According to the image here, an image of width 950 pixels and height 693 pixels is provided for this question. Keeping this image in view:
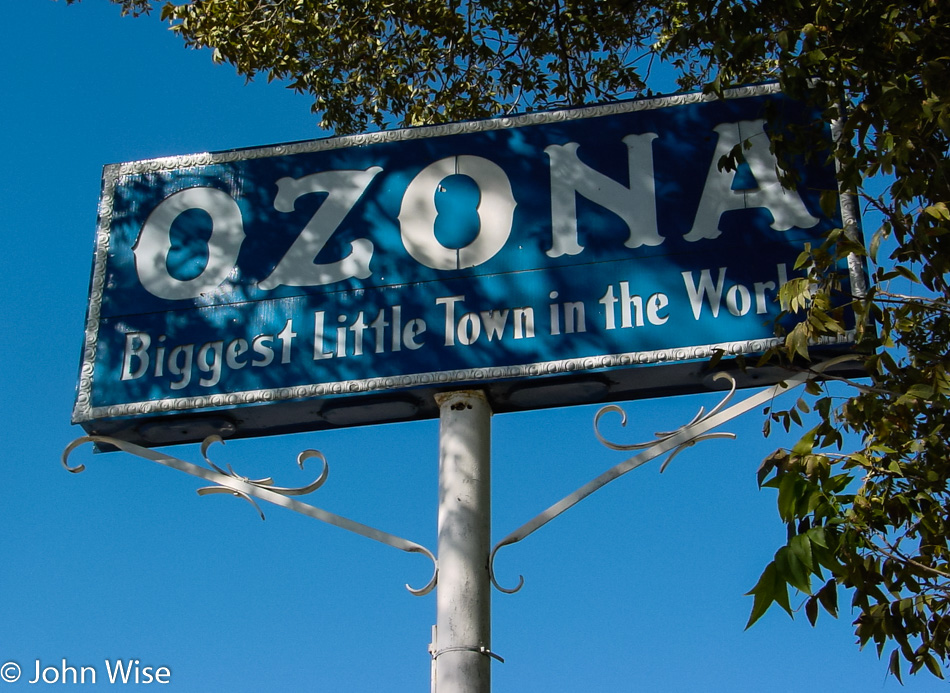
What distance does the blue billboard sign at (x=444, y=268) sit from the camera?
488cm

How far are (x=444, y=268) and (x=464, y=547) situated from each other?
3.84ft

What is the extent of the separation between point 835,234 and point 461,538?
1.66m

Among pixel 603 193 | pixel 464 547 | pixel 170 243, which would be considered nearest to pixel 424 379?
pixel 464 547

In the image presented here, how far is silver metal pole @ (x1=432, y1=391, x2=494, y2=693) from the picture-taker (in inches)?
172

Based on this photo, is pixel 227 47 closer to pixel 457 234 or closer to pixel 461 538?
pixel 457 234

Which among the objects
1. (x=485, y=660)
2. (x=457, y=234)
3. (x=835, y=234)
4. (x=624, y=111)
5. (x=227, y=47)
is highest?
(x=227, y=47)

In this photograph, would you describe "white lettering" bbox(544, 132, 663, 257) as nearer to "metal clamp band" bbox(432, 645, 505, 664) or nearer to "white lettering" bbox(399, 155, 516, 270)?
"white lettering" bbox(399, 155, 516, 270)

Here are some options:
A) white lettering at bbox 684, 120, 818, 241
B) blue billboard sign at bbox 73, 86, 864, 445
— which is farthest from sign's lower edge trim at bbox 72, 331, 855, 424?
white lettering at bbox 684, 120, 818, 241

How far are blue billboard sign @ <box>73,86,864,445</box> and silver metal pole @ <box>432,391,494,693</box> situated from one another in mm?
150

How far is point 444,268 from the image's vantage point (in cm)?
516

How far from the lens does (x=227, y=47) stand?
916 cm

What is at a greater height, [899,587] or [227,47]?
[227,47]

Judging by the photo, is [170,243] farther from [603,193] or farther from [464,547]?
[464,547]

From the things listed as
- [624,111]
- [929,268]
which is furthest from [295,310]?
[929,268]
